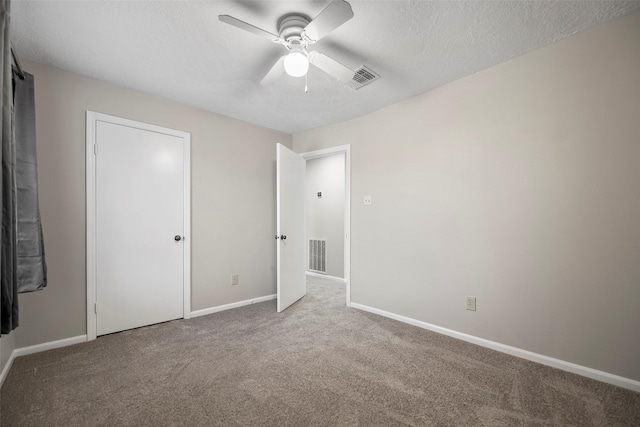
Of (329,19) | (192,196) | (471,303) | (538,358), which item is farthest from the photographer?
(192,196)

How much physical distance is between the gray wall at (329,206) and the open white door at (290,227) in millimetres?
1245

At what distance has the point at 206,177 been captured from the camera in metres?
3.25

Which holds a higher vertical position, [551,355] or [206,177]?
[206,177]

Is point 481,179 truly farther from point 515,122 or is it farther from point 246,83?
point 246,83

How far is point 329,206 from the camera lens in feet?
17.1

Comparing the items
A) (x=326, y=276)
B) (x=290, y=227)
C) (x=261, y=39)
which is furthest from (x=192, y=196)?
(x=326, y=276)

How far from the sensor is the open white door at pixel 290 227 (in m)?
3.29

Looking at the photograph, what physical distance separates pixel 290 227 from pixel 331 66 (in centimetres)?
207

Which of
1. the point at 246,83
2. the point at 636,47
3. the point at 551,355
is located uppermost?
the point at 246,83

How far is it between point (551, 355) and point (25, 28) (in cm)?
432

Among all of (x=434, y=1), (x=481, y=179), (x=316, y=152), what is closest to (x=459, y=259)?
(x=481, y=179)

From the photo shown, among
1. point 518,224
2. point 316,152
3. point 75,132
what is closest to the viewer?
point 518,224

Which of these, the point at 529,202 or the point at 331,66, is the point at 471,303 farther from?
the point at 331,66

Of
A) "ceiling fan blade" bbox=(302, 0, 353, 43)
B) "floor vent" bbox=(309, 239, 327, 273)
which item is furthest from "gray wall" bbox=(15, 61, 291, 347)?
"ceiling fan blade" bbox=(302, 0, 353, 43)
